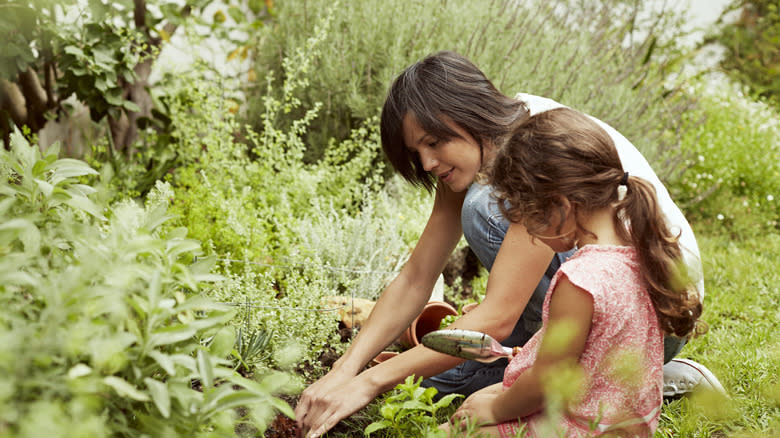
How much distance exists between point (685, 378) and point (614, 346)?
32.0 inches

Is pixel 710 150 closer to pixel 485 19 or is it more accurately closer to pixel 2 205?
pixel 485 19

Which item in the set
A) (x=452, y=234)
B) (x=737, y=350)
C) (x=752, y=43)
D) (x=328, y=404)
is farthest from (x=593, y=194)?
(x=752, y=43)

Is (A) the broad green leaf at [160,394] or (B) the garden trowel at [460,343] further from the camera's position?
(B) the garden trowel at [460,343]

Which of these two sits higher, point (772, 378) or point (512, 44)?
point (512, 44)

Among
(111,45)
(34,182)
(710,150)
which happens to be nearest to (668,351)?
(34,182)

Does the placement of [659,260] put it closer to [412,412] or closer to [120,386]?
[412,412]

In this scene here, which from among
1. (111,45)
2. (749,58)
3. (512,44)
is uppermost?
(111,45)

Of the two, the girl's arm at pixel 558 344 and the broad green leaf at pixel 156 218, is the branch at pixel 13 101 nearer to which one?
the broad green leaf at pixel 156 218

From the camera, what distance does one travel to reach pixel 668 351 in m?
1.90

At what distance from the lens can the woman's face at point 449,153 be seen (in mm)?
1949

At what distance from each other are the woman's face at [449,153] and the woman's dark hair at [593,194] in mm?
461

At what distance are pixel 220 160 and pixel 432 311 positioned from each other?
62.2 inches

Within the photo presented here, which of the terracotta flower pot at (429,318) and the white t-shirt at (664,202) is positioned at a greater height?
the white t-shirt at (664,202)

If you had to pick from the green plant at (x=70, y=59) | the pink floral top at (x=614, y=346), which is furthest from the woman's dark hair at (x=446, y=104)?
the green plant at (x=70, y=59)
